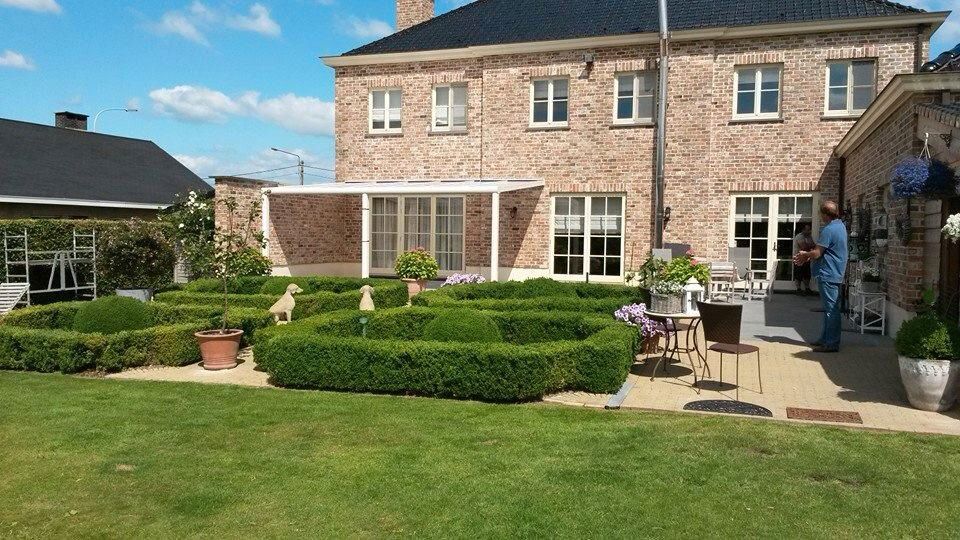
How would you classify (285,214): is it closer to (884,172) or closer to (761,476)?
(884,172)

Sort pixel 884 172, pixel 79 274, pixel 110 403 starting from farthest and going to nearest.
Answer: pixel 79 274 → pixel 884 172 → pixel 110 403

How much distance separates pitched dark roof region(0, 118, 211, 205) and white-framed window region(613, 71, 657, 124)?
12491 mm

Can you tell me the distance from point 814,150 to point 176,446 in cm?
1420

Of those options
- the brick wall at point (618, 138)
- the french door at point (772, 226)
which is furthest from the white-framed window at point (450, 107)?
the french door at point (772, 226)

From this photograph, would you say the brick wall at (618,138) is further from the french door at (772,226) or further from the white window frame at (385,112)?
the french door at (772,226)

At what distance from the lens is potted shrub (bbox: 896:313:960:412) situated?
19.8ft

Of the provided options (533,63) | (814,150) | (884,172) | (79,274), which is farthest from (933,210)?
(79,274)

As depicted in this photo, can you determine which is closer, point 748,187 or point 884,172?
point 884,172

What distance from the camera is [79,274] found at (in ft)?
53.4

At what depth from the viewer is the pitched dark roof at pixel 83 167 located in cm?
1883

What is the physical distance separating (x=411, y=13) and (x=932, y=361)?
17.4 m

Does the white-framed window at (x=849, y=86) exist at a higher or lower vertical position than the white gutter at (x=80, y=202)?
higher

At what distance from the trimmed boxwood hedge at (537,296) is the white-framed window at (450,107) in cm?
697

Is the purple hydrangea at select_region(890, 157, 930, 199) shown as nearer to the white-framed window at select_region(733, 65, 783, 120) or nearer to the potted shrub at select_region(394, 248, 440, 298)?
the white-framed window at select_region(733, 65, 783, 120)
